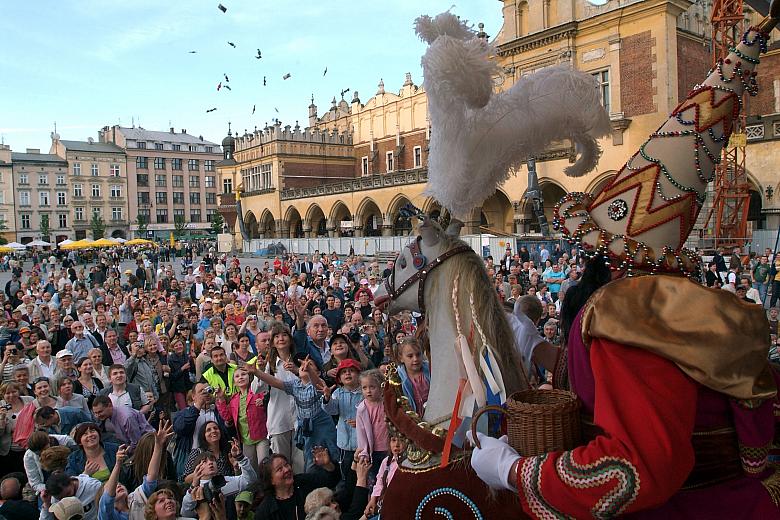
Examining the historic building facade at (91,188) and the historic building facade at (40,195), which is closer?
the historic building facade at (40,195)

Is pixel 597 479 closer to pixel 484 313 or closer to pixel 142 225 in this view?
pixel 484 313

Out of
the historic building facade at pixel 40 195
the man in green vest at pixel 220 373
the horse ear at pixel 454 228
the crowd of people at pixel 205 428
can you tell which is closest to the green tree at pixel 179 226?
the historic building facade at pixel 40 195

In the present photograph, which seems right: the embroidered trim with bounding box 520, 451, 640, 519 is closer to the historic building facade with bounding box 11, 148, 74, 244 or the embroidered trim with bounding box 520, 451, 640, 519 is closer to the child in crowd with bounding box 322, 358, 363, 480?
the child in crowd with bounding box 322, 358, 363, 480

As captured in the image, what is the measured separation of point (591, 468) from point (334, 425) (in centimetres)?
390

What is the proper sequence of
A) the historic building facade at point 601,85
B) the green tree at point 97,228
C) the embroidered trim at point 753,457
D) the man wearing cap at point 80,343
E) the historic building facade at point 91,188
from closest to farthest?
1. the embroidered trim at point 753,457
2. the man wearing cap at point 80,343
3. the historic building facade at point 601,85
4. the green tree at point 97,228
5. the historic building facade at point 91,188

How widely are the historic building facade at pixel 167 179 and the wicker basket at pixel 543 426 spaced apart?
Answer: 78055mm

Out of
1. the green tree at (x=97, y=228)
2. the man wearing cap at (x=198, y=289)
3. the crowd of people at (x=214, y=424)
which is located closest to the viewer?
the crowd of people at (x=214, y=424)

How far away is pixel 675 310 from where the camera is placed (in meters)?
1.62

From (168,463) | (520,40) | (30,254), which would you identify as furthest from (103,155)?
(168,463)

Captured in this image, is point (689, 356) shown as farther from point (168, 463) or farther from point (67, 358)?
point (67, 358)

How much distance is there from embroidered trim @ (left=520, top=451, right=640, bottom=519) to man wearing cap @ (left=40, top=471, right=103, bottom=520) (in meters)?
3.49

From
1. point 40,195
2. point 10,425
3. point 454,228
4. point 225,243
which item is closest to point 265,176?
point 225,243

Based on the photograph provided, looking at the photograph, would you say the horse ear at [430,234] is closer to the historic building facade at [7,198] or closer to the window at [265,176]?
the window at [265,176]

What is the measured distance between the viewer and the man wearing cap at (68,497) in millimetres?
3879
